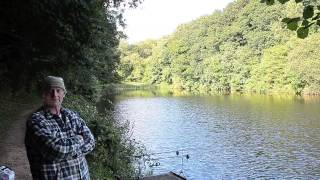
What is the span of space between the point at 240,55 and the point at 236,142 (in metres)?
52.0

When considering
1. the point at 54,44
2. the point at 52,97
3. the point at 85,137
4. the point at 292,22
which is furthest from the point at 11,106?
the point at 292,22

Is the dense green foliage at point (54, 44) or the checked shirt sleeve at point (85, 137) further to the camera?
the dense green foliage at point (54, 44)

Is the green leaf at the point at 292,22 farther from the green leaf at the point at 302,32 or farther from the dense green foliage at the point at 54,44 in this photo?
the dense green foliage at the point at 54,44

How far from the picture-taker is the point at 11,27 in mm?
10125

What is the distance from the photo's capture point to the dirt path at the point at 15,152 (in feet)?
26.1

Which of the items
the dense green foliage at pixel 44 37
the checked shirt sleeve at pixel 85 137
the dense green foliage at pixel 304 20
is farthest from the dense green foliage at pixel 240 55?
the dense green foliage at pixel 304 20

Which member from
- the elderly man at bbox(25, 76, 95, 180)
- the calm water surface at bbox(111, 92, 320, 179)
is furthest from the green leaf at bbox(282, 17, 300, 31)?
the calm water surface at bbox(111, 92, 320, 179)

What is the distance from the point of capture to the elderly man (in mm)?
2998

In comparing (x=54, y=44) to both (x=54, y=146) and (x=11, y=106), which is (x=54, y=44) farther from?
(x=54, y=146)

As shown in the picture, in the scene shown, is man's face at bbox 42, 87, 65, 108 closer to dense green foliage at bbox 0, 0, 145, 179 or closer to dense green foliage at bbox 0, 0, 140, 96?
dense green foliage at bbox 0, 0, 145, 179

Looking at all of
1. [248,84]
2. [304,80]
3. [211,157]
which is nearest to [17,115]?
[211,157]

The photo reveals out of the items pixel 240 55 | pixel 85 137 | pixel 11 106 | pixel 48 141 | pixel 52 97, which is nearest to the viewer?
pixel 48 141

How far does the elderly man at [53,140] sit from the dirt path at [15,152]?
4.73 m

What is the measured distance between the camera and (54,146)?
9.77 ft
